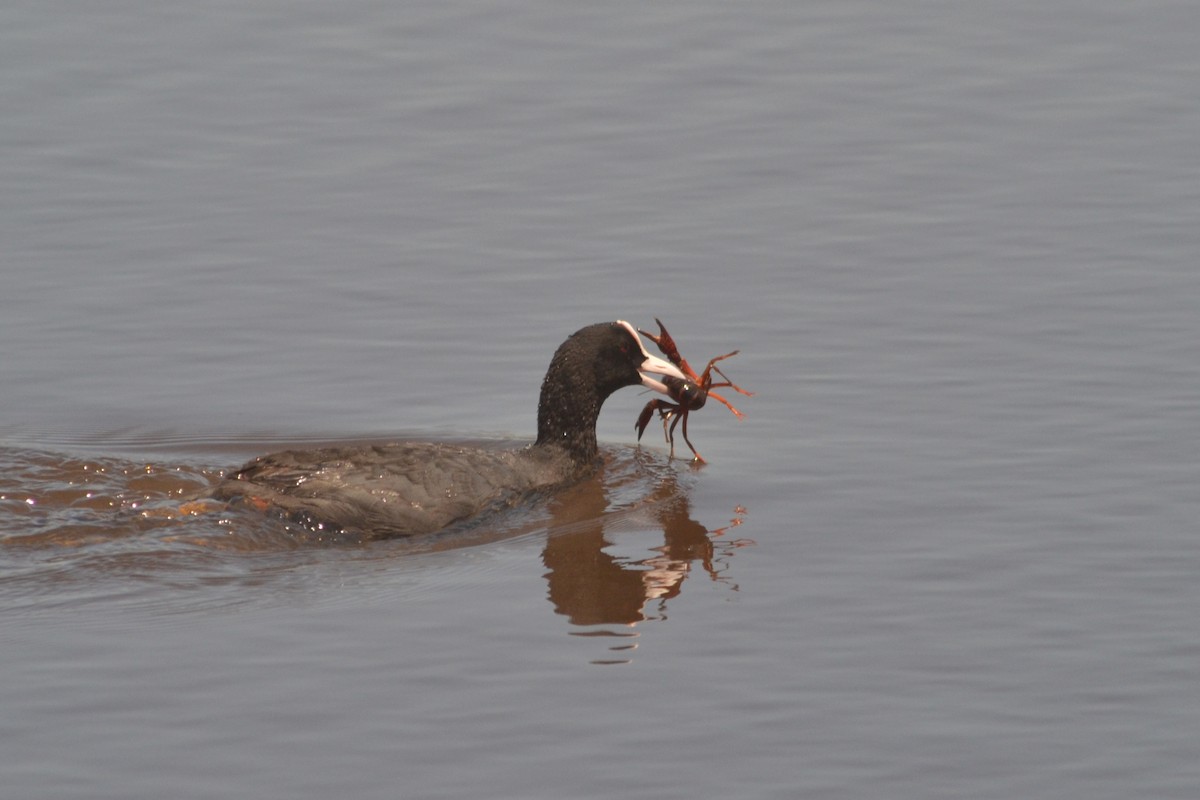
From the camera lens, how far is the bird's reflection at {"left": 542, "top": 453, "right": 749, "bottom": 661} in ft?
30.3

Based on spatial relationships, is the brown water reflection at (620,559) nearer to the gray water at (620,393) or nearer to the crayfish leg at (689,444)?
the gray water at (620,393)

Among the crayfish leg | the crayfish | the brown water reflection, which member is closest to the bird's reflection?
the brown water reflection

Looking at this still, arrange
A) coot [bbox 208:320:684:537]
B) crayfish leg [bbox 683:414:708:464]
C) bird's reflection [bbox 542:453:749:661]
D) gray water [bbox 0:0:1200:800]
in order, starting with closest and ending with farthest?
gray water [bbox 0:0:1200:800] → bird's reflection [bbox 542:453:749:661] → coot [bbox 208:320:684:537] → crayfish leg [bbox 683:414:708:464]

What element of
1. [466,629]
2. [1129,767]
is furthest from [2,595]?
[1129,767]

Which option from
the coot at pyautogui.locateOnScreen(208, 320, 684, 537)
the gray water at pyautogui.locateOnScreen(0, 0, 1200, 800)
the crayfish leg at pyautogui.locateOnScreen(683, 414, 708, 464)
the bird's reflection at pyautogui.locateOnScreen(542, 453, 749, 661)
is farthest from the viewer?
the crayfish leg at pyautogui.locateOnScreen(683, 414, 708, 464)

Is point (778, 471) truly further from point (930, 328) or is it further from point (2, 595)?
point (2, 595)

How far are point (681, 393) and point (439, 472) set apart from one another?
69.0 inches

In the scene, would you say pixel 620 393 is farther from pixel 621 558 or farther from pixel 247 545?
pixel 247 545

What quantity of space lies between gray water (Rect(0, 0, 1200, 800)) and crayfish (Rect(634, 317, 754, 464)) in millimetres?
268

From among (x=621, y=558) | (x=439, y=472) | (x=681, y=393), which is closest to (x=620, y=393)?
(x=681, y=393)

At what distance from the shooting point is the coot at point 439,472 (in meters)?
10.2

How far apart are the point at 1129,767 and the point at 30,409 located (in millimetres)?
7239

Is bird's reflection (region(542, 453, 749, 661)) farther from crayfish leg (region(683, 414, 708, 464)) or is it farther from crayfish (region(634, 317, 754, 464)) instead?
crayfish (region(634, 317, 754, 464))

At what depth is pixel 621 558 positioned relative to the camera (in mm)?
10141
